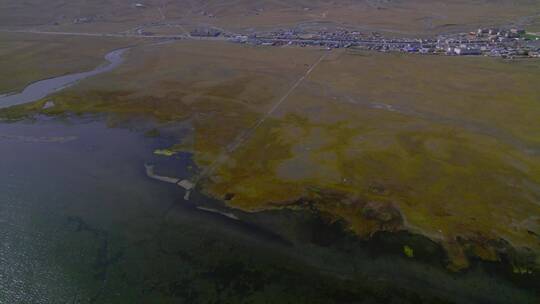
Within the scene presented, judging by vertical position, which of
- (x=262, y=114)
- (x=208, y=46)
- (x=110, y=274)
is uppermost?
(x=208, y=46)

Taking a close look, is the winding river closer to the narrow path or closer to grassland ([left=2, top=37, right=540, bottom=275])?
grassland ([left=2, top=37, right=540, bottom=275])

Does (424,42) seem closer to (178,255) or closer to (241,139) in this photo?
(241,139)

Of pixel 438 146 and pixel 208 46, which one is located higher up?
pixel 208 46

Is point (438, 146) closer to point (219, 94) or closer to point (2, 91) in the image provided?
point (219, 94)

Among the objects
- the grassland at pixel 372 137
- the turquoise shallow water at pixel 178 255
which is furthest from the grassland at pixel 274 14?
the turquoise shallow water at pixel 178 255

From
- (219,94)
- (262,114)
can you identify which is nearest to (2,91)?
(219,94)

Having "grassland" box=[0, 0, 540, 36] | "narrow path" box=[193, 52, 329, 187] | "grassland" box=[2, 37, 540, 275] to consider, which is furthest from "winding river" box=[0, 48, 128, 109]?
"grassland" box=[0, 0, 540, 36]

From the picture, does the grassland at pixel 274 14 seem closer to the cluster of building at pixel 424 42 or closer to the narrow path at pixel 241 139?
the cluster of building at pixel 424 42
